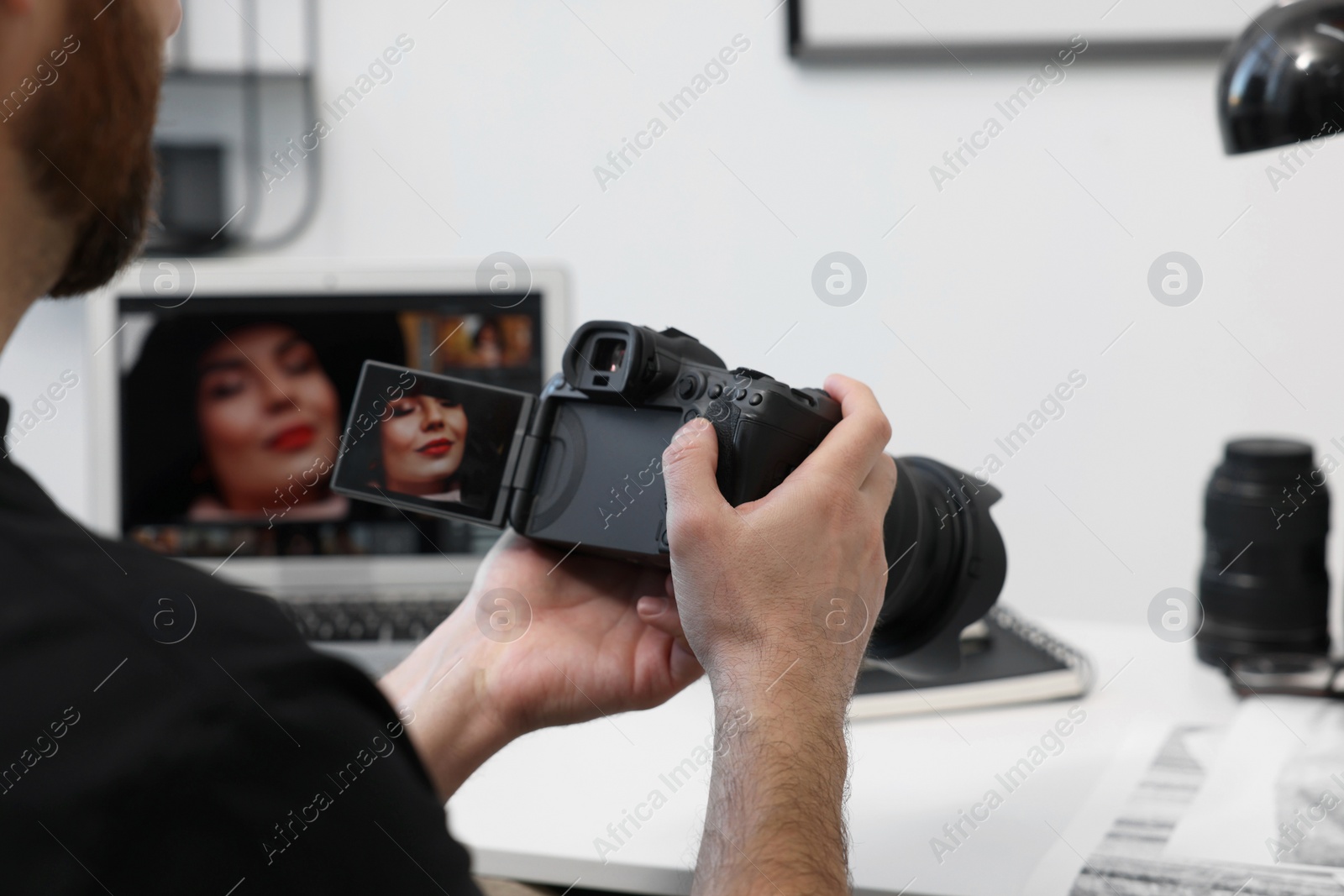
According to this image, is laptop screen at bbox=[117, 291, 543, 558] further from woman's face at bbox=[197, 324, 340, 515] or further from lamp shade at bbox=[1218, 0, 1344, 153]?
lamp shade at bbox=[1218, 0, 1344, 153]

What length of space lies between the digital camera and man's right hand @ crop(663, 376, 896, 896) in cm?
2

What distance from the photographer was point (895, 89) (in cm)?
139

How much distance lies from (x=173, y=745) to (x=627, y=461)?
33 centimetres

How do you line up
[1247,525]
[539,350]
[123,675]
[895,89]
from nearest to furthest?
[123,675] → [1247,525] → [539,350] → [895,89]

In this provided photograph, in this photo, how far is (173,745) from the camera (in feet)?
1.13

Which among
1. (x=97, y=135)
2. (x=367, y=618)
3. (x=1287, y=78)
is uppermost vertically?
(x=1287, y=78)

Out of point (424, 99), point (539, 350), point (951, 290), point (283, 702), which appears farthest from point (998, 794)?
point (424, 99)

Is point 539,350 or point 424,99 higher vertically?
point 424,99

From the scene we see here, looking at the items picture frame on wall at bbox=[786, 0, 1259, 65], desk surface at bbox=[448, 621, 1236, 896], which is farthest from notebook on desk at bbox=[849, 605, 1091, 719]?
picture frame on wall at bbox=[786, 0, 1259, 65]

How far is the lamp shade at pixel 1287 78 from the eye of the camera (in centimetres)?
77

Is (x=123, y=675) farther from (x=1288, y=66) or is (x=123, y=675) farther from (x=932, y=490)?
(x=1288, y=66)

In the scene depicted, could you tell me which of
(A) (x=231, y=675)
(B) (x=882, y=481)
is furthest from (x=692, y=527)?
(A) (x=231, y=675)

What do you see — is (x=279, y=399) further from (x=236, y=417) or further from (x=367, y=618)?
(x=367, y=618)

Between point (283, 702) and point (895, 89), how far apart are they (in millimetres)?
1217
